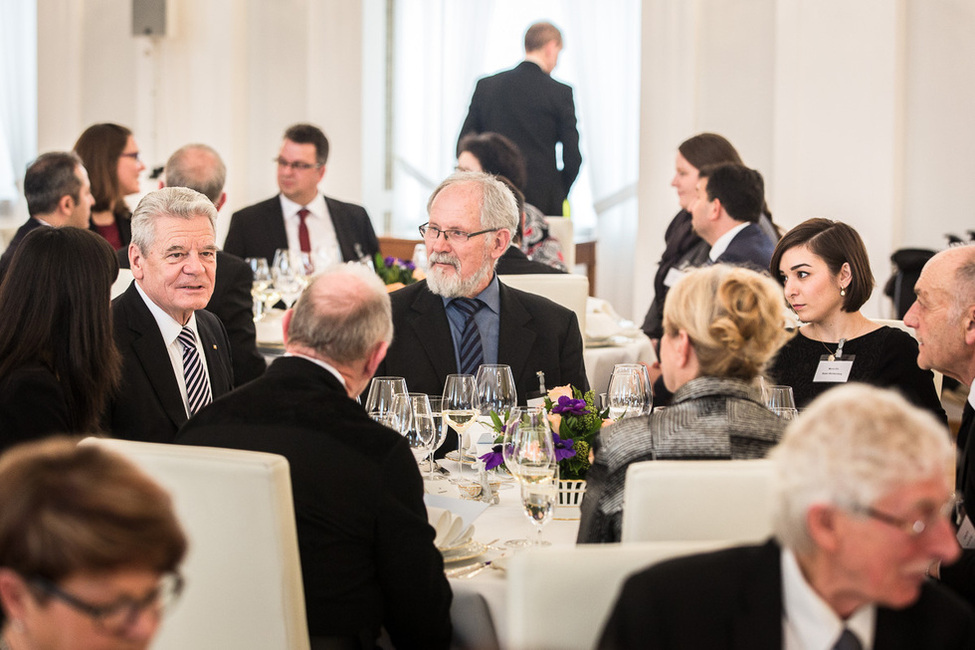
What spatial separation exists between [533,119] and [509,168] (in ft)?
6.36

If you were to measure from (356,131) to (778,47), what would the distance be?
3.39 metres

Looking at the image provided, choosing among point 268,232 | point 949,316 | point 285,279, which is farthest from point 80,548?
point 268,232

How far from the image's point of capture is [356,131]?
8.85m

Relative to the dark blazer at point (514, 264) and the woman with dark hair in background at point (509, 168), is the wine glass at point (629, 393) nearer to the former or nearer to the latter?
the dark blazer at point (514, 264)

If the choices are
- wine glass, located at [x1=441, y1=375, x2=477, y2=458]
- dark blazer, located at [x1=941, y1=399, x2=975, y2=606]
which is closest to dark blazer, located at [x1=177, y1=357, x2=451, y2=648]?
Answer: wine glass, located at [x1=441, y1=375, x2=477, y2=458]

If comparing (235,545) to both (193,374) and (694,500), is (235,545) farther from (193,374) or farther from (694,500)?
(193,374)

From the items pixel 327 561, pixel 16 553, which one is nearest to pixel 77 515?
pixel 16 553

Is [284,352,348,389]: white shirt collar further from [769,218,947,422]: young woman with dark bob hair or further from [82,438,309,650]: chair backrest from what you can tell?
[769,218,947,422]: young woman with dark bob hair

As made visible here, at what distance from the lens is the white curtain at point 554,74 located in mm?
9070

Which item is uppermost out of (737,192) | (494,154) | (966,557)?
(494,154)

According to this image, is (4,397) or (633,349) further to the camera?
(633,349)

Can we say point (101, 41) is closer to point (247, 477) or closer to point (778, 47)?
point (778, 47)

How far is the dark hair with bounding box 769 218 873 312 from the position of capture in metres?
3.48

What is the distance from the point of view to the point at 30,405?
2410 millimetres
